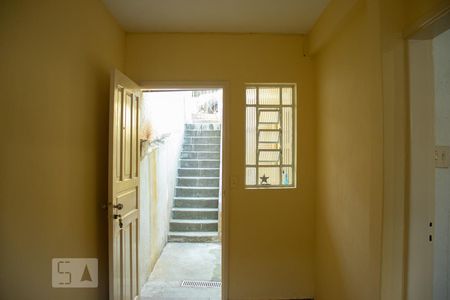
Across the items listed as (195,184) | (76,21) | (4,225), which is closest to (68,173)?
(4,225)

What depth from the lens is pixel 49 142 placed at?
1444 millimetres

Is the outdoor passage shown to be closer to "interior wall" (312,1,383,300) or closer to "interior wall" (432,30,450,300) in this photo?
"interior wall" (312,1,383,300)

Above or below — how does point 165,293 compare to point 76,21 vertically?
below

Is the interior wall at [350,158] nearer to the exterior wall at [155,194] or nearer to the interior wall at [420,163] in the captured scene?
the interior wall at [420,163]

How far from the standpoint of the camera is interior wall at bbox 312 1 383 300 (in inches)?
58.6

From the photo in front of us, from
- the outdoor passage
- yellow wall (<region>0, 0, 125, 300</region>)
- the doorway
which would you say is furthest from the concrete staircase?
the doorway

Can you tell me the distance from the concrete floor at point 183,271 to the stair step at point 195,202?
28.3 inches

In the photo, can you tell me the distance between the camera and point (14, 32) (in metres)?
1.23

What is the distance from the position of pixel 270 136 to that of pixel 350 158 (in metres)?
0.91

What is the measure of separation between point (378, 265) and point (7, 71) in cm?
195

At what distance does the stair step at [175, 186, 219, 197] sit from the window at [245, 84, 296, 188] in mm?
2390

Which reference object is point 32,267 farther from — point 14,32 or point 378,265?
point 378,265

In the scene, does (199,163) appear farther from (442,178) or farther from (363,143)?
(442,178)

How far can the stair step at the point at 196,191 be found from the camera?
4.95 m
